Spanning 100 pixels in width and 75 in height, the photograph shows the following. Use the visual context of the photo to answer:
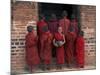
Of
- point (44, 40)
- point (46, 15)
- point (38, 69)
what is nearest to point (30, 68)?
point (38, 69)

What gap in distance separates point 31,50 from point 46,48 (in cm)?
24

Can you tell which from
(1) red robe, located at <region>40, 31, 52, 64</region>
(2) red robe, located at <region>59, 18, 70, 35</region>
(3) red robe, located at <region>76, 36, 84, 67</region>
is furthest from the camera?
(3) red robe, located at <region>76, 36, 84, 67</region>

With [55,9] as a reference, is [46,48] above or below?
below

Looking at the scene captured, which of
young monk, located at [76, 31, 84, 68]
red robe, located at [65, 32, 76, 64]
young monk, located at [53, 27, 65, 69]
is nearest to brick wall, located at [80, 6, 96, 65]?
young monk, located at [76, 31, 84, 68]

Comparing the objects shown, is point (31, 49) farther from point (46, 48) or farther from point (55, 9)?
point (55, 9)

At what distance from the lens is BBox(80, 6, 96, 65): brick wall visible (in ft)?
15.9

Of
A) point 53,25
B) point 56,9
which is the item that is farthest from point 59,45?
point 56,9

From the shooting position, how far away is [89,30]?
4.90 metres

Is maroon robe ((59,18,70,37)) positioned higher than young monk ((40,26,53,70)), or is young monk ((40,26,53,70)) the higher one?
maroon robe ((59,18,70,37))

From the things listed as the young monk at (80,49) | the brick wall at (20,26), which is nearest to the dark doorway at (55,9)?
the brick wall at (20,26)

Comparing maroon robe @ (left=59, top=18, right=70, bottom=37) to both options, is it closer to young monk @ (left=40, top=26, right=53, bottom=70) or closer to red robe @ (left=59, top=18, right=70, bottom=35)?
red robe @ (left=59, top=18, right=70, bottom=35)

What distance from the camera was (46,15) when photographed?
15.0 ft

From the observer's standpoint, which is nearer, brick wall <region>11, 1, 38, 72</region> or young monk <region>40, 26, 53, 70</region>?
brick wall <region>11, 1, 38, 72</region>

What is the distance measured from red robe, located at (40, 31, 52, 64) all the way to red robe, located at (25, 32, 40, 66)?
9 cm
